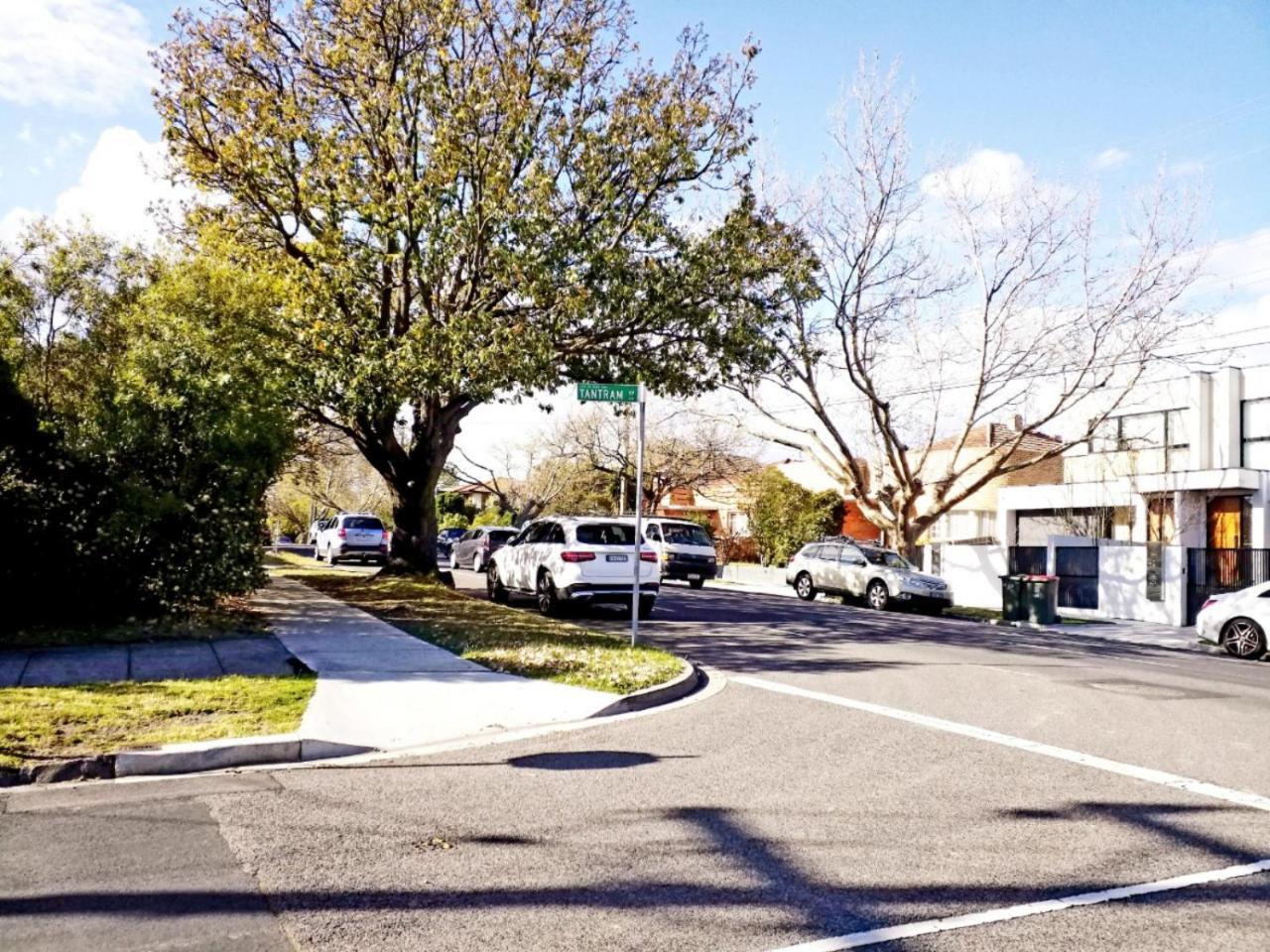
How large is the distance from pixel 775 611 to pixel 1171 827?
15.0 meters

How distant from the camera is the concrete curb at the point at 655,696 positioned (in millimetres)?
9227

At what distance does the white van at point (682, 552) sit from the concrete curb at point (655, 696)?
18668 mm

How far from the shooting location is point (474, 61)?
1775 centimetres

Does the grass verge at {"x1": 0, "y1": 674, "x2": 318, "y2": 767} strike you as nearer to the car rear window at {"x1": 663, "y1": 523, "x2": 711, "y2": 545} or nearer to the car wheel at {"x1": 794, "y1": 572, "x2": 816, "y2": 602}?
the car wheel at {"x1": 794, "y1": 572, "x2": 816, "y2": 602}

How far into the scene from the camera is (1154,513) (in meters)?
32.6

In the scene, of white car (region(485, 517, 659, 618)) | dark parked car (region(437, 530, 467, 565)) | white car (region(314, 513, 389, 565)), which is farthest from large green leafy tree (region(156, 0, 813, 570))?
dark parked car (region(437, 530, 467, 565))

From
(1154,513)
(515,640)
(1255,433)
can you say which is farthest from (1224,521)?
(515,640)

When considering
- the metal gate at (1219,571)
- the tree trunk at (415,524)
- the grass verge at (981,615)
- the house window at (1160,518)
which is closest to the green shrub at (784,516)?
the house window at (1160,518)

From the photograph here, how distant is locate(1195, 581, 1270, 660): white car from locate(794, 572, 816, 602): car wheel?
10721mm

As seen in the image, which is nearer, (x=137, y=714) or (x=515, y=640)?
(x=137, y=714)

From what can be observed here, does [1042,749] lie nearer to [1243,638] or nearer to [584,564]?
[584,564]

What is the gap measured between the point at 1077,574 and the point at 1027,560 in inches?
54.5

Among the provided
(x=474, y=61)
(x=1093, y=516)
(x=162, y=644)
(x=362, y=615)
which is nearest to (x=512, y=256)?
(x=474, y=61)

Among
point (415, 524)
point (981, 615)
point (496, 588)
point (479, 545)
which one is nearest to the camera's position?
point (496, 588)
